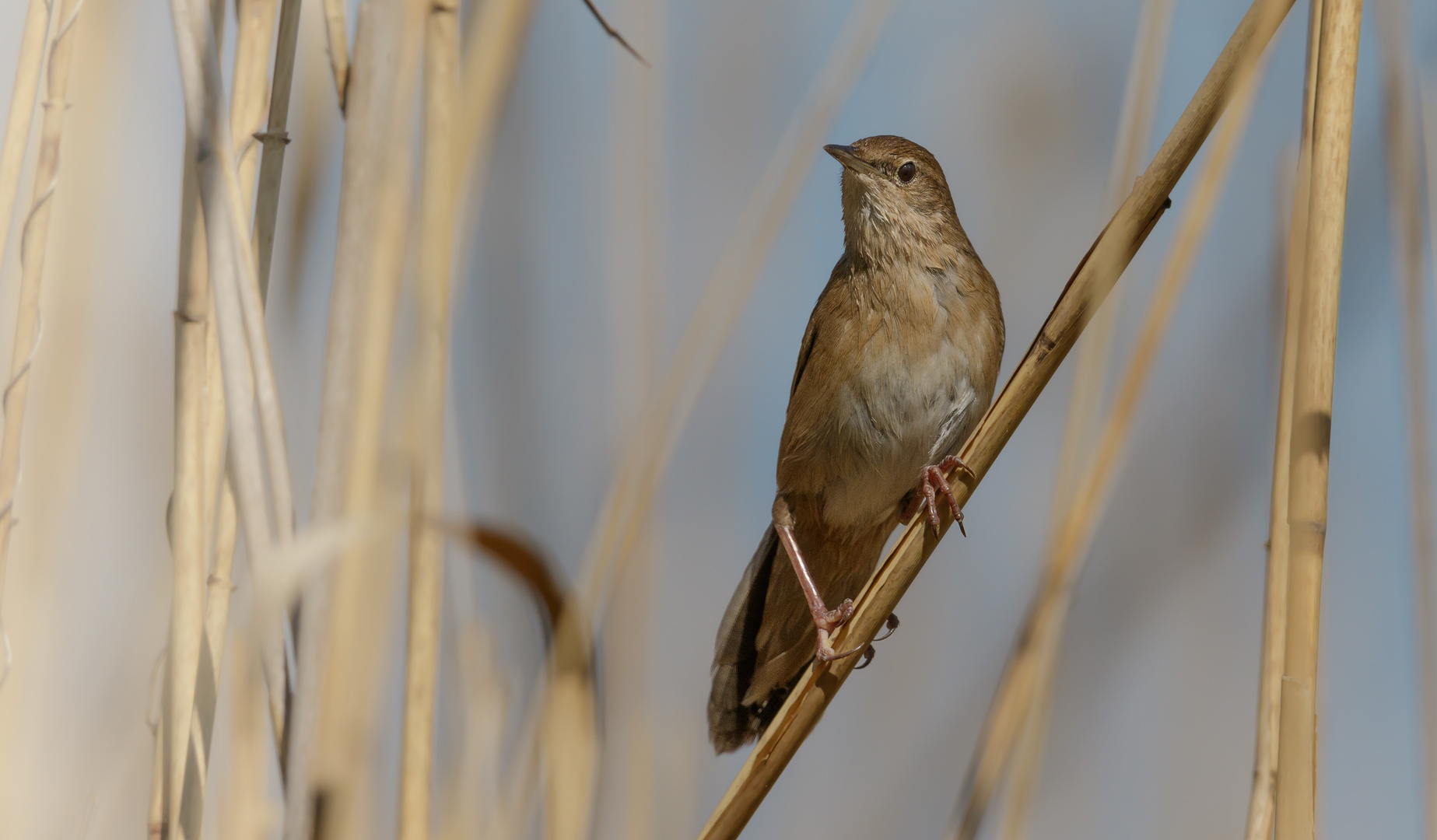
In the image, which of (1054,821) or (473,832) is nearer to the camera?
(473,832)

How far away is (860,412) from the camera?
8.14 feet

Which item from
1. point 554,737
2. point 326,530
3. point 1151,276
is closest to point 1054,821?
point 1151,276

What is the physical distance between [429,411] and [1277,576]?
1117 mm

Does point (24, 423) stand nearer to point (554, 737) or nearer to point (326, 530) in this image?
point (326, 530)

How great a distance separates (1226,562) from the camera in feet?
7.53

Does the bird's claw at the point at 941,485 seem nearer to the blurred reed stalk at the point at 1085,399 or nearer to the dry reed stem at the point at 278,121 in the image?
the blurred reed stalk at the point at 1085,399

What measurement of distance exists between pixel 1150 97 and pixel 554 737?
1.32 meters

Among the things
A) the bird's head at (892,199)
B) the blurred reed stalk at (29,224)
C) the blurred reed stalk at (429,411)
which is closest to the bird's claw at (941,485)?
the bird's head at (892,199)

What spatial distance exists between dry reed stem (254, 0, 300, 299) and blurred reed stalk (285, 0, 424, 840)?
24cm

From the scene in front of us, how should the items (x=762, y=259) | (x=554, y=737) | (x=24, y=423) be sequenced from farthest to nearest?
1. (x=762, y=259)
2. (x=24, y=423)
3. (x=554, y=737)

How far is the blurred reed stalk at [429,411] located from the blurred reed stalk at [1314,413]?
93 cm

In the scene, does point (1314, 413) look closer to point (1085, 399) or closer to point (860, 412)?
point (1085, 399)

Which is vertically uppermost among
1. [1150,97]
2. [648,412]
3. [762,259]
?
[1150,97]

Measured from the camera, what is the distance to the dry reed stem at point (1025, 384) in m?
1.12
